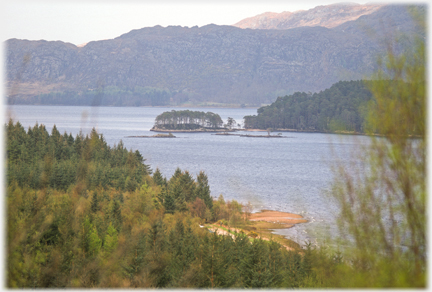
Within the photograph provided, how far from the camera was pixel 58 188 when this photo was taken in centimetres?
3378

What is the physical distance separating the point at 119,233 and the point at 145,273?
24.4 ft

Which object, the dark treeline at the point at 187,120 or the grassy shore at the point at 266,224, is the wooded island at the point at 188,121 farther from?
the grassy shore at the point at 266,224

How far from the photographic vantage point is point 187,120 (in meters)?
166

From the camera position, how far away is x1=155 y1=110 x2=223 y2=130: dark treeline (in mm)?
159000

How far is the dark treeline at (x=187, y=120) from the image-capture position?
159000 millimetres

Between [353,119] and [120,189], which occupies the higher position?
[353,119]

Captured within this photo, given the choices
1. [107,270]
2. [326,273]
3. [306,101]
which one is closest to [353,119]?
[306,101]


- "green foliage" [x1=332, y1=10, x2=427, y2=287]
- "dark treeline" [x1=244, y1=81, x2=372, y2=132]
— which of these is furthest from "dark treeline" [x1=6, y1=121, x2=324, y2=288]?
"dark treeline" [x1=244, y1=81, x2=372, y2=132]

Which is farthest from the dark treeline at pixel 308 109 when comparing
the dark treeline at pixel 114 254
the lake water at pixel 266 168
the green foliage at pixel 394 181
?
the green foliage at pixel 394 181

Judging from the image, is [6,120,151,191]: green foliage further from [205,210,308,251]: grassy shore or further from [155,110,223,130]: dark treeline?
[155,110,223,130]: dark treeline

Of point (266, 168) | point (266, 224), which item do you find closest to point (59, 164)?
point (266, 224)

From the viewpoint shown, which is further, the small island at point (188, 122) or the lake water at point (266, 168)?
the small island at point (188, 122)

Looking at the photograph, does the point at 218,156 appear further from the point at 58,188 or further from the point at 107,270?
the point at 107,270

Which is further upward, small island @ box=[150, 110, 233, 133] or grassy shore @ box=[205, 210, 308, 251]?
small island @ box=[150, 110, 233, 133]
